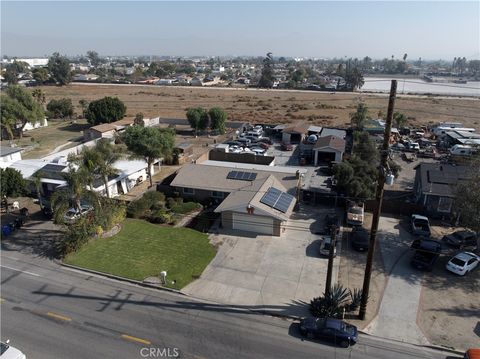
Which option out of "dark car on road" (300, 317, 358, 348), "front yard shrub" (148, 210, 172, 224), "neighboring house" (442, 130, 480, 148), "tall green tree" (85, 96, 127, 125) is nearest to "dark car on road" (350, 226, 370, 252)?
"dark car on road" (300, 317, 358, 348)

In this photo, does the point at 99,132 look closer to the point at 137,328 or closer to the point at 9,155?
the point at 9,155

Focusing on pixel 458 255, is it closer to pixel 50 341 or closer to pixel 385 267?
pixel 385 267

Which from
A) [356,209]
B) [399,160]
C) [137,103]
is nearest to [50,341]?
[356,209]

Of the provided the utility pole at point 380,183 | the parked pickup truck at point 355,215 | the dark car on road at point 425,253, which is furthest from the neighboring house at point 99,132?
the utility pole at point 380,183

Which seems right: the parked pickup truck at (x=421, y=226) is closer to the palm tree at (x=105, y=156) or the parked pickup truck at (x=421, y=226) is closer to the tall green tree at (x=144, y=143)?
the tall green tree at (x=144, y=143)

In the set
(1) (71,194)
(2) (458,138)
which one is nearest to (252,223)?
(1) (71,194)

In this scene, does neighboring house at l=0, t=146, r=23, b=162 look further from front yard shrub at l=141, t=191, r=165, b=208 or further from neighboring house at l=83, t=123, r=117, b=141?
front yard shrub at l=141, t=191, r=165, b=208
